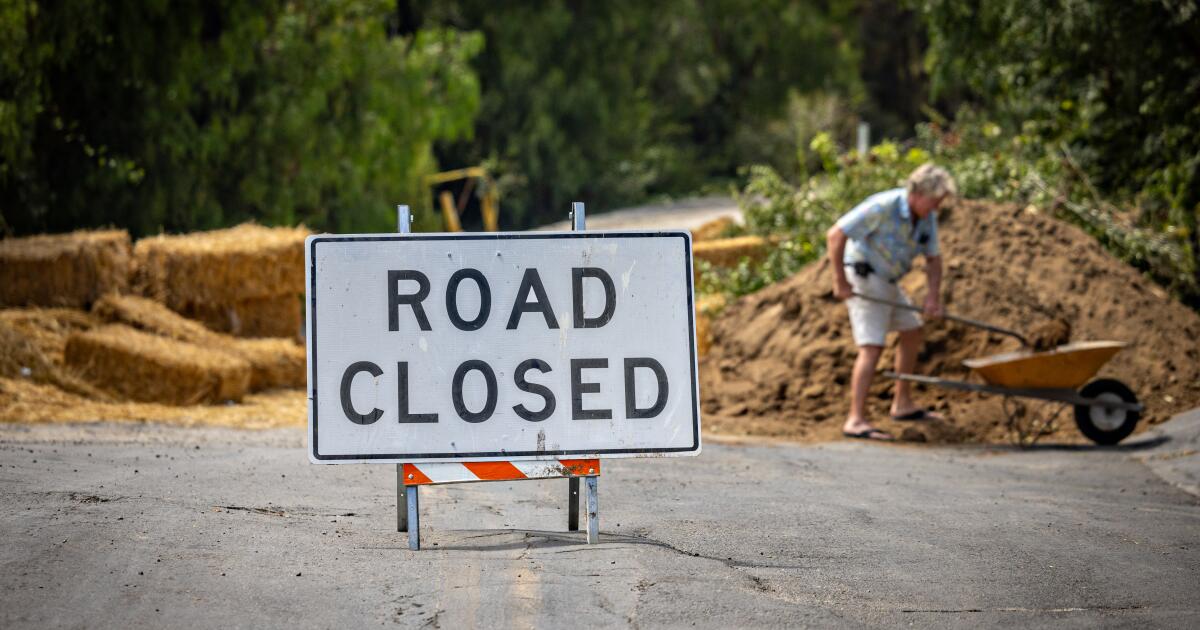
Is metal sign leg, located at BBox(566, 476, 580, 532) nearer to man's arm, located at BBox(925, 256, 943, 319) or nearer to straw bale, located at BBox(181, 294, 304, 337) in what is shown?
man's arm, located at BBox(925, 256, 943, 319)

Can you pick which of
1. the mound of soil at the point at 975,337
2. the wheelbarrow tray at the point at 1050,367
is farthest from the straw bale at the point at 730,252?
the wheelbarrow tray at the point at 1050,367

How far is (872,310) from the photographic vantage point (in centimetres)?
1107

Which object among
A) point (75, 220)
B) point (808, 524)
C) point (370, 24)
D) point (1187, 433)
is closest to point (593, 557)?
point (808, 524)

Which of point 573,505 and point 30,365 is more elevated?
point 30,365

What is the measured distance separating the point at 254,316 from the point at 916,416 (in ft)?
24.9

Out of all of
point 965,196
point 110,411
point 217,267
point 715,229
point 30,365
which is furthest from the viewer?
point 715,229

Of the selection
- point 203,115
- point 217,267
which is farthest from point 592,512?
point 203,115

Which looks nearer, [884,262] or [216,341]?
[884,262]

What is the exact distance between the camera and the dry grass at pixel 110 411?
430 inches

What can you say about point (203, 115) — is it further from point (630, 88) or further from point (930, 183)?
point (630, 88)

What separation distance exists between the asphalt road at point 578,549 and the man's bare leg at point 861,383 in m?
2.15

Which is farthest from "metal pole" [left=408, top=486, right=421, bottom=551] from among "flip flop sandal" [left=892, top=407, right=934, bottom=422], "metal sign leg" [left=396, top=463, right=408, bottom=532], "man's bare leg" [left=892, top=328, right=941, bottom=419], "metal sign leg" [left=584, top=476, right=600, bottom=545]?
"flip flop sandal" [left=892, top=407, right=934, bottom=422]

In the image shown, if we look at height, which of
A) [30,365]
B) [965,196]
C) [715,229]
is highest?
[715,229]

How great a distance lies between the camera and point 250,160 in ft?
69.9
